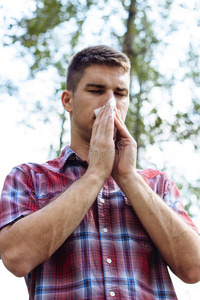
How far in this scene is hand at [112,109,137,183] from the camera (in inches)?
91.4

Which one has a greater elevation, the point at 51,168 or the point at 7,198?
the point at 51,168

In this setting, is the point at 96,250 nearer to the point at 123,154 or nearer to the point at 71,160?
the point at 123,154

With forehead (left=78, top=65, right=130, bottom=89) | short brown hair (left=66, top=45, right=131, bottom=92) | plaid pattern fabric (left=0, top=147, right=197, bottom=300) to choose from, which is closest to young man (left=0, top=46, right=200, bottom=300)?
plaid pattern fabric (left=0, top=147, right=197, bottom=300)

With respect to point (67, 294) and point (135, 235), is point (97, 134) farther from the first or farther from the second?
point (67, 294)

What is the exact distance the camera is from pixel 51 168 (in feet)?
8.38

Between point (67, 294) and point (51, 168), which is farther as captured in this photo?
point (51, 168)

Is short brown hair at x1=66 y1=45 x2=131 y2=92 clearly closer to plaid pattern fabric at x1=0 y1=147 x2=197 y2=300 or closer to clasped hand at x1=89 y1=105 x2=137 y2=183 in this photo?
clasped hand at x1=89 y1=105 x2=137 y2=183

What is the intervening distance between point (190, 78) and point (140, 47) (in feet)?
4.54

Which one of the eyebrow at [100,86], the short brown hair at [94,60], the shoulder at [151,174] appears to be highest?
the short brown hair at [94,60]

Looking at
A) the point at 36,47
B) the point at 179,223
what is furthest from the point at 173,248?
the point at 36,47

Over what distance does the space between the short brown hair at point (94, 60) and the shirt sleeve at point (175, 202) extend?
0.89 metres

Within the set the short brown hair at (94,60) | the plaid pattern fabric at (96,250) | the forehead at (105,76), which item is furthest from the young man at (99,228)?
the short brown hair at (94,60)

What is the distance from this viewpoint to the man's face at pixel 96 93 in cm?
267

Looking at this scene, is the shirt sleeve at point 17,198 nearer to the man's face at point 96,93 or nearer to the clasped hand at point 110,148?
the clasped hand at point 110,148
